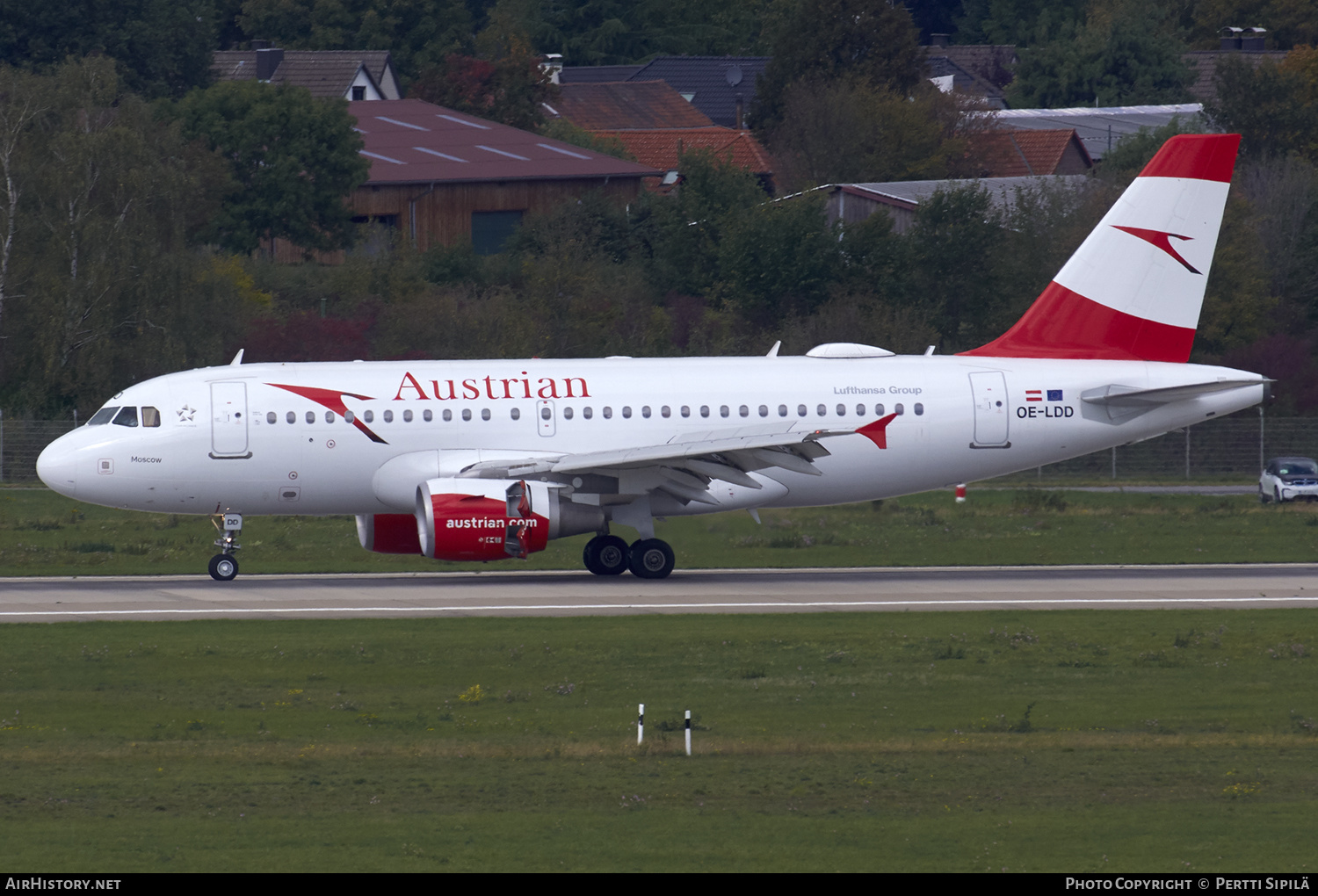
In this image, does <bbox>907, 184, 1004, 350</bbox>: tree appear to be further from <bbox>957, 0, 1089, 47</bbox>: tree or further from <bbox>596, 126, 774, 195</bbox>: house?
<bbox>957, 0, 1089, 47</bbox>: tree

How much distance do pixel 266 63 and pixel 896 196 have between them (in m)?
43.7

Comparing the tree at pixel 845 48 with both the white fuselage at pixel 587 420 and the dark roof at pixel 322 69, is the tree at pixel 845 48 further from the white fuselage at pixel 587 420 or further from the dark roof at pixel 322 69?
the white fuselage at pixel 587 420

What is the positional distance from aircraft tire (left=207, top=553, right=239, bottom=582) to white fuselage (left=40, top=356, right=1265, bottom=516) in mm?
1090

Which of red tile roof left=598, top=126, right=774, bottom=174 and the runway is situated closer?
the runway

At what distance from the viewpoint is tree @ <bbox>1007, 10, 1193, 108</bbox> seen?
4779 inches

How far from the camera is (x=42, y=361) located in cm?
5847

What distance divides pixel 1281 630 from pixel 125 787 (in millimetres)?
17614

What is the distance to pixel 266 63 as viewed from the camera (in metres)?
105

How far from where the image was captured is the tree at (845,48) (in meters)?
104

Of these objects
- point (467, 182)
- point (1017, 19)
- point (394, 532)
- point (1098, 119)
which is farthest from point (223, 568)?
point (1017, 19)

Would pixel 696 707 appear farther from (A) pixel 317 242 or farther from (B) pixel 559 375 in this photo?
(A) pixel 317 242

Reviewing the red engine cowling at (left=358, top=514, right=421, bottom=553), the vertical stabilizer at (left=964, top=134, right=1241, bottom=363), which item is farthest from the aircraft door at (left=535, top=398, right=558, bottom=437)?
the vertical stabilizer at (left=964, top=134, right=1241, bottom=363)

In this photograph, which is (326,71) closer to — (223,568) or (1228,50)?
(1228,50)

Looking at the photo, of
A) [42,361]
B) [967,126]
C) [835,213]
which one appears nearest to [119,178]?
[42,361]
